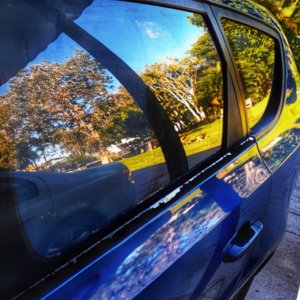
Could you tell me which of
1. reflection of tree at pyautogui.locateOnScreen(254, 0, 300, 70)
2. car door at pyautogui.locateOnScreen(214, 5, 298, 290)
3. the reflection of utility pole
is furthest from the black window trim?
reflection of tree at pyautogui.locateOnScreen(254, 0, 300, 70)

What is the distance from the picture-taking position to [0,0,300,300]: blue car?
3.44ft

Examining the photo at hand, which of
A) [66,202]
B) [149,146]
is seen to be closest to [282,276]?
[149,146]

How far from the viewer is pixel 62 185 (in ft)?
3.72

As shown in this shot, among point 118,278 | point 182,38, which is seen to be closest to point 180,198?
point 118,278

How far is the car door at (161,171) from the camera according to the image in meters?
1.10

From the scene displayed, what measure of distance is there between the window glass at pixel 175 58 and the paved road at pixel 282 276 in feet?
4.69

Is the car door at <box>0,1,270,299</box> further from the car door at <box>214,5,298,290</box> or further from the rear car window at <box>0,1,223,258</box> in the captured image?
the car door at <box>214,5,298,290</box>

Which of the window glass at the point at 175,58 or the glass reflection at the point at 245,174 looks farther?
the glass reflection at the point at 245,174

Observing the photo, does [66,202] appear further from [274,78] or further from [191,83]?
[274,78]

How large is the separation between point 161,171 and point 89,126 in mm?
364

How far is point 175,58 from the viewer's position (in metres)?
1.57

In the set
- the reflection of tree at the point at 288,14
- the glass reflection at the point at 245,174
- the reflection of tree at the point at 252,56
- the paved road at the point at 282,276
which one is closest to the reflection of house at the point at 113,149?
the glass reflection at the point at 245,174

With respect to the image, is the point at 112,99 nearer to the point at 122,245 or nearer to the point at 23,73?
the point at 23,73

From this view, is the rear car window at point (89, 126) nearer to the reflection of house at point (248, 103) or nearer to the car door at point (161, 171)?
the car door at point (161, 171)
